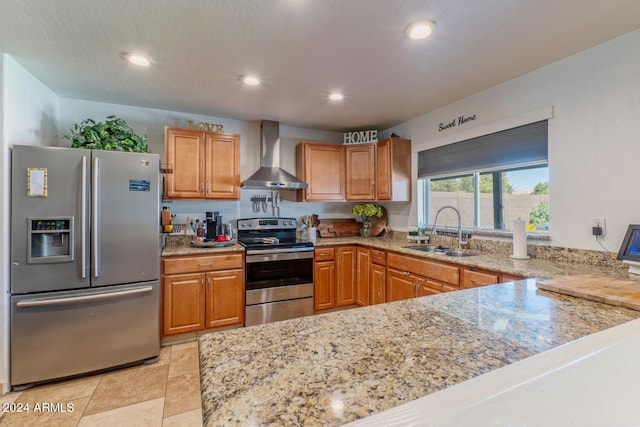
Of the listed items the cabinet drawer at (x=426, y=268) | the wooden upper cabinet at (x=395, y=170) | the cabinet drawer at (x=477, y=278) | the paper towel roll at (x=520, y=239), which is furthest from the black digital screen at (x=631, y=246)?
the wooden upper cabinet at (x=395, y=170)

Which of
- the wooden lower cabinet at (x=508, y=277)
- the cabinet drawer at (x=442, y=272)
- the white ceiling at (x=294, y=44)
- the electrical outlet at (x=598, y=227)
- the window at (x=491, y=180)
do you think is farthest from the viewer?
the window at (x=491, y=180)

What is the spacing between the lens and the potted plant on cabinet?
3972 mm

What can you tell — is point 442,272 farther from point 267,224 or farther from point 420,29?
point 267,224

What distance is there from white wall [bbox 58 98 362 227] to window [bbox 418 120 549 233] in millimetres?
1319

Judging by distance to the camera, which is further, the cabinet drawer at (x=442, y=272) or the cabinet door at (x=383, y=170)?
the cabinet door at (x=383, y=170)

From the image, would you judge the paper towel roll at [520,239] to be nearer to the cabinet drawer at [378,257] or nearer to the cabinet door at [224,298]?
the cabinet drawer at [378,257]

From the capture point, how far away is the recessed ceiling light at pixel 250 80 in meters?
2.45

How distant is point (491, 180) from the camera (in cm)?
283

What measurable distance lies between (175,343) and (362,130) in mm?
3411

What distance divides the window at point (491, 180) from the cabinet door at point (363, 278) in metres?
0.88

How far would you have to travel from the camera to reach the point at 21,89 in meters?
2.24

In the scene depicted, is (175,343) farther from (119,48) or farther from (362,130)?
(362,130)

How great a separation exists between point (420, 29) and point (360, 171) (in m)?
2.17

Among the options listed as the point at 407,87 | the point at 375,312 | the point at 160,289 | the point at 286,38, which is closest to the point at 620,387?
the point at 375,312
